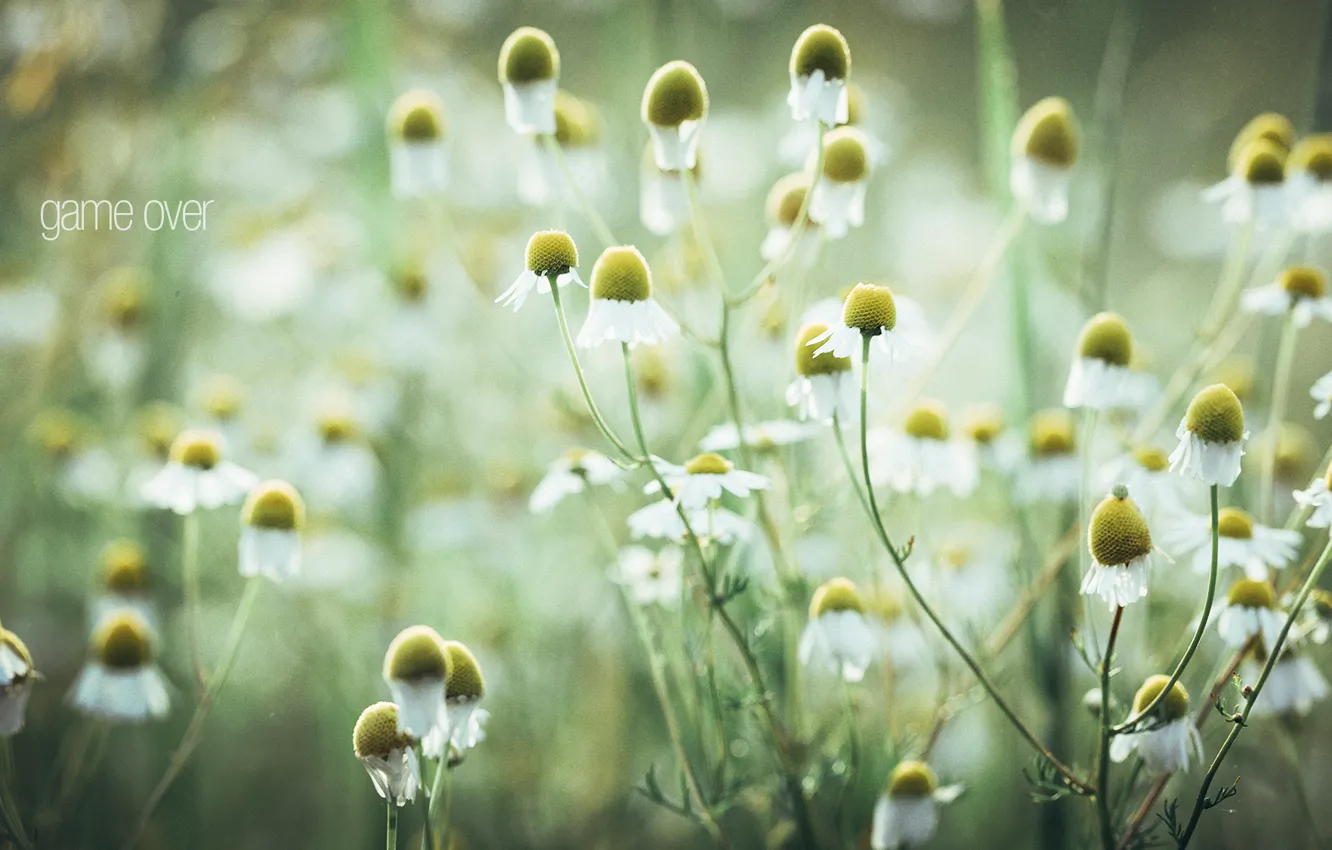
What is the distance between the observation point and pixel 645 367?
1595 mm

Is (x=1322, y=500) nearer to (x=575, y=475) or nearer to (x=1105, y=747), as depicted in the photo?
(x=1105, y=747)

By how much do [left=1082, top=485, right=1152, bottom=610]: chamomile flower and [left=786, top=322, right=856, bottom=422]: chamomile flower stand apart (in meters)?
0.26

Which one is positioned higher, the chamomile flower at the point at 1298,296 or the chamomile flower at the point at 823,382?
the chamomile flower at the point at 1298,296

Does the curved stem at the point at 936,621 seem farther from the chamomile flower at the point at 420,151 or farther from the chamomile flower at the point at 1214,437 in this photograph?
the chamomile flower at the point at 420,151

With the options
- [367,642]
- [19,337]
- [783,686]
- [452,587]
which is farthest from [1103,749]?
[19,337]

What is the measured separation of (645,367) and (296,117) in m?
1.19

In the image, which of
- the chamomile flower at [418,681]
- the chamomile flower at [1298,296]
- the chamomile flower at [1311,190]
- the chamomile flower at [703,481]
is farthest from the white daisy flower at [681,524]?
the chamomile flower at [1311,190]

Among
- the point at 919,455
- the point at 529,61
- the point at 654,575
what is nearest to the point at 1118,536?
the point at 919,455

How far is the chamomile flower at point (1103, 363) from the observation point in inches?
39.4

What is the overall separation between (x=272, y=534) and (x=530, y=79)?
495 mm

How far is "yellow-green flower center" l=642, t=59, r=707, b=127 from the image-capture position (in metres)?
0.94

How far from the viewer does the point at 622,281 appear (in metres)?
0.91

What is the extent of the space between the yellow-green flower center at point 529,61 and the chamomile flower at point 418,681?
0.56 metres

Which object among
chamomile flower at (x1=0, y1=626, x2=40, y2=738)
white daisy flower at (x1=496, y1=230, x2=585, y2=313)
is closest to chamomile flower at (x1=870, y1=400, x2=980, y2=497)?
white daisy flower at (x1=496, y1=230, x2=585, y2=313)
